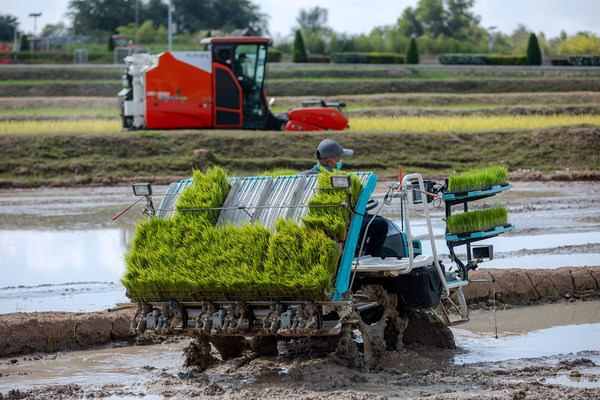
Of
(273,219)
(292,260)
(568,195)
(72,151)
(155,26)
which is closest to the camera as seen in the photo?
(292,260)

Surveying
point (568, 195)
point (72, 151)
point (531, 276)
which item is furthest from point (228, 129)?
point (531, 276)

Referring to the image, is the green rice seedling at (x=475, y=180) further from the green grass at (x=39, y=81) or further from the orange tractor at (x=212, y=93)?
the green grass at (x=39, y=81)

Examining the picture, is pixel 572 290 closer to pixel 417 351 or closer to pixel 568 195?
pixel 417 351

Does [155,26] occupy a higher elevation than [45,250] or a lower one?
higher

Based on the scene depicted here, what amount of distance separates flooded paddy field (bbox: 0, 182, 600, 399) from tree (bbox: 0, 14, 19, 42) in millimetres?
92025

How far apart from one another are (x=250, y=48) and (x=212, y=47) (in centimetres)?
126

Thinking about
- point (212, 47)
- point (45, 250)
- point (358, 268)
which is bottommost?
point (45, 250)

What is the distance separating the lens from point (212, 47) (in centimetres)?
2716

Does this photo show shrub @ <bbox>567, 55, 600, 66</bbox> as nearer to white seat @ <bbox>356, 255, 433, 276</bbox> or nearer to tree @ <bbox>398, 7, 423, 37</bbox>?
tree @ <bbox>398, 7, 423, 37</bbox>

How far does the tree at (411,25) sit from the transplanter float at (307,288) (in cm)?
9616

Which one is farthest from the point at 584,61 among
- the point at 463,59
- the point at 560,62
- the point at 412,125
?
the point at 412,125

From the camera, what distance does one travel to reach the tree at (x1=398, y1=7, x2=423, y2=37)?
10225 cm

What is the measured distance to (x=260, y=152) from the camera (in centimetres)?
2580

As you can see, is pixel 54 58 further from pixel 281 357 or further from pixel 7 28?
pixel 281 357
